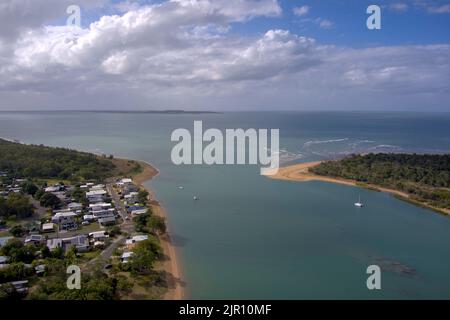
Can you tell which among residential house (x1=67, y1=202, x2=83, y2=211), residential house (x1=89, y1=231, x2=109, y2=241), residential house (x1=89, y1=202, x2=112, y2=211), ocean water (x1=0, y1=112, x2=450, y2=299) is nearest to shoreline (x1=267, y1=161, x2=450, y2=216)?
ocean water (x1=0, y1=112, x2=450, y2=299)

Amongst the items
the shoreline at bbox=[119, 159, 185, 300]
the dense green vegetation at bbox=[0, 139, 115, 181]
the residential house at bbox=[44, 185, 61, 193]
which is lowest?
the shoreline at bbox=[119, 159, 185, 300]

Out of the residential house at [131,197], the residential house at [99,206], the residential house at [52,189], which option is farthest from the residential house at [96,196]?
the residential house at [52,189]

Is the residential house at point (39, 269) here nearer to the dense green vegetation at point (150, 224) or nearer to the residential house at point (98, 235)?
the residential house at point (98, 235)

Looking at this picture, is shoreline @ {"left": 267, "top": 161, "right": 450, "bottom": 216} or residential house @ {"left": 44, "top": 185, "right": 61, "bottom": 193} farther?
shoreline @ {"left": 267, "top": 161, "right": 450, "bottom": 216}

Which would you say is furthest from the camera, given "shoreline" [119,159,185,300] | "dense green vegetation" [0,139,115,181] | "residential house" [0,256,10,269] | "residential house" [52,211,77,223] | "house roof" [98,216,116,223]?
"dense green vegetation" [0,139,115,181]

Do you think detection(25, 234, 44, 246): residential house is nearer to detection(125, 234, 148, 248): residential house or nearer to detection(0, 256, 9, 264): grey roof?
detection(0, 256, 9, 264): grey roof

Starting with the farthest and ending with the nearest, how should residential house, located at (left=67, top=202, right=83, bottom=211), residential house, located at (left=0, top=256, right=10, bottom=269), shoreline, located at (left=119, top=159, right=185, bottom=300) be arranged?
residential house, located at (left=67, top=202, right=83, bottom=211), residential house, located at (left=0, top=256, right=10, bottom=269), shoreline, located at (left=119, top=159, right=185, bottom=300)
